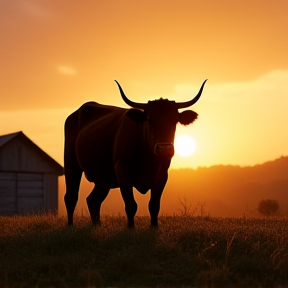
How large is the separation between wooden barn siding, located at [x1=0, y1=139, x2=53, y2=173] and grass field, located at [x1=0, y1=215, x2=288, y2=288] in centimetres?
1967

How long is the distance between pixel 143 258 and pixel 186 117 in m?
3.57

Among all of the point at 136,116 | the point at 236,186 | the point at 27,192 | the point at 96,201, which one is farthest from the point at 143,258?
the point at 236,186

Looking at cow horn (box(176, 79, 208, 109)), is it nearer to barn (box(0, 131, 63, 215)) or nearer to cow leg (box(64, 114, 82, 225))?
cow leg (box(64, 114, 82, 225))

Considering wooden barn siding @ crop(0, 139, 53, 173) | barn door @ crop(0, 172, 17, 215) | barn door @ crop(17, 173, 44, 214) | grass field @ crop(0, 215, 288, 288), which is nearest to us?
grass field @ crop(0, 215, 288, 288)

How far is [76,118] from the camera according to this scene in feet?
45.3

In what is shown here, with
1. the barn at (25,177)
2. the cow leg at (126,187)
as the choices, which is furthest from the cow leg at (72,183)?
the barn at (25,177)

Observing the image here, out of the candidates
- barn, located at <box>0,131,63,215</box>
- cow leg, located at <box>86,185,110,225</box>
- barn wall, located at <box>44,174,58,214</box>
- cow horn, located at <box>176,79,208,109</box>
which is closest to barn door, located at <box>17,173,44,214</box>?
barn, located at <box>0,131,63,215</box>

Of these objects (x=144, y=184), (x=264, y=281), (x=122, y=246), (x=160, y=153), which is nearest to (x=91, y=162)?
(x=144, y=184)

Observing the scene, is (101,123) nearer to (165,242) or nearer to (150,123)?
(150,123)

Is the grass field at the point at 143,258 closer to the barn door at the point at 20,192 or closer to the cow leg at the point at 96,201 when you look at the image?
the cow leg at the point at 96,201

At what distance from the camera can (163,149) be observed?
32.2 feet

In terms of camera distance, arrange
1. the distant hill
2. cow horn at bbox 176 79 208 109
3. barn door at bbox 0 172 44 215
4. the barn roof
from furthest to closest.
Answer: the distant hill < the barn roof < barn door at bbox 0 172 44 215 < cow horn at bbox 176 79 208 109

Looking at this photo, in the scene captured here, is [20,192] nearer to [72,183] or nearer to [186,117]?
[72,183]

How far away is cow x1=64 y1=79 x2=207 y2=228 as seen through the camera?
10242 millimetres
